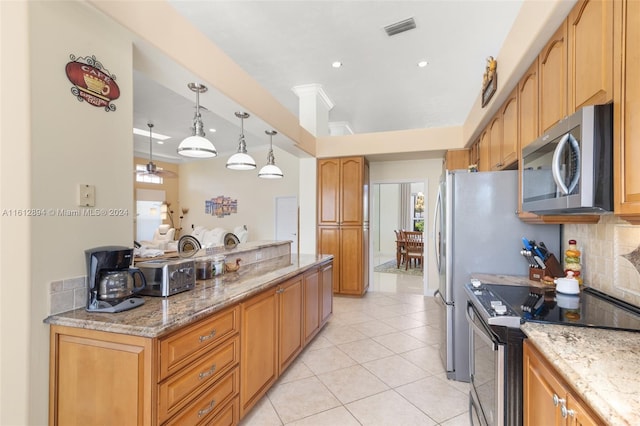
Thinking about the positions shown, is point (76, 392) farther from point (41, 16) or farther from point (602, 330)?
point (602, 330)

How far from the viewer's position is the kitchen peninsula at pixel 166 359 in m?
1.21

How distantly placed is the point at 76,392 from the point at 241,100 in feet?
7.61

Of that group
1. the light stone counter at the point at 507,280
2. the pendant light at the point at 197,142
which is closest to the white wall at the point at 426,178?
the light stone counter at the point at 507,280

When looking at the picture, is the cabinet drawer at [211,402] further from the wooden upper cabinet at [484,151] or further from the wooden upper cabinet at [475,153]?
the wooden upper cabinet at [475,153]

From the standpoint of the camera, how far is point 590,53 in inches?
51.1

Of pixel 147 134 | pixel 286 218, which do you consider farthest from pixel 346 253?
pixel 147 134

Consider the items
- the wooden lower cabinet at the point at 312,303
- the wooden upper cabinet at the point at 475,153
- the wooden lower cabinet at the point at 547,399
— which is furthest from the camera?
the wooden upper cabinet at the point at 475,153

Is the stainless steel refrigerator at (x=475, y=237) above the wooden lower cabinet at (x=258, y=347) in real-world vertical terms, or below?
above

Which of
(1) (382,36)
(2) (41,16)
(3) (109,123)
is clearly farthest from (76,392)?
(1) (382,36)

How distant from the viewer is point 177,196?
9883mm

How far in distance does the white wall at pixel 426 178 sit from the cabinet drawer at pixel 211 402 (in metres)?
4.14

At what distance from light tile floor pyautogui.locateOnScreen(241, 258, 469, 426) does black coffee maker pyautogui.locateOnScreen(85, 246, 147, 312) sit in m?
1.17

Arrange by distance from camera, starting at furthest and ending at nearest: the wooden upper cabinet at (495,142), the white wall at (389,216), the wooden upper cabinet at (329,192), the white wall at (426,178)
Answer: the white wall at (389,216)
the white wall at (426,178)
the wooden upper cabinet at (329,192)
the wooden upper cabinet at (495,142)

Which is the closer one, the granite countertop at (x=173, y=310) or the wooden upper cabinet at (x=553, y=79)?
the granite countertop at (x=173, y=310)
